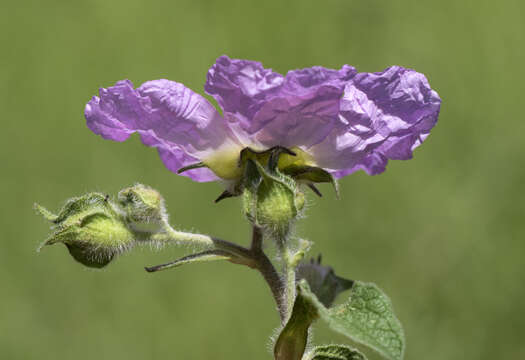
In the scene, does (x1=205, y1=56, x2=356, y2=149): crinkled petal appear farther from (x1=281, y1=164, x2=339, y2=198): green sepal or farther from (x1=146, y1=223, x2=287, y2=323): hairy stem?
(x1=146, y1=223, x2=287, y2=323): hairy stem

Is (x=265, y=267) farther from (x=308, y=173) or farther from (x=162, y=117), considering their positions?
(x=162, y=117)

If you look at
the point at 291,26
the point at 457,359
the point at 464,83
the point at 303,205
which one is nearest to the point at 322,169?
the point at 303,205

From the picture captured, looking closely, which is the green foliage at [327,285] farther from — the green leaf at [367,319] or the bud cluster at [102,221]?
the bud cluster at [102,221]

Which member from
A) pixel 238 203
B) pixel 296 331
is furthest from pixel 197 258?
pixel 238 203

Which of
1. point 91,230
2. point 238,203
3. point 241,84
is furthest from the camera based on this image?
point 238,203

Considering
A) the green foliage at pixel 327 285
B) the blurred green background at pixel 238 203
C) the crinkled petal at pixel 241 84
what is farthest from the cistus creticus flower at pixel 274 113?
the blurred green background at pixel 238 203

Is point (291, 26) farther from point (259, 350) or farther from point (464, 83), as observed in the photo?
point (259, 350)
